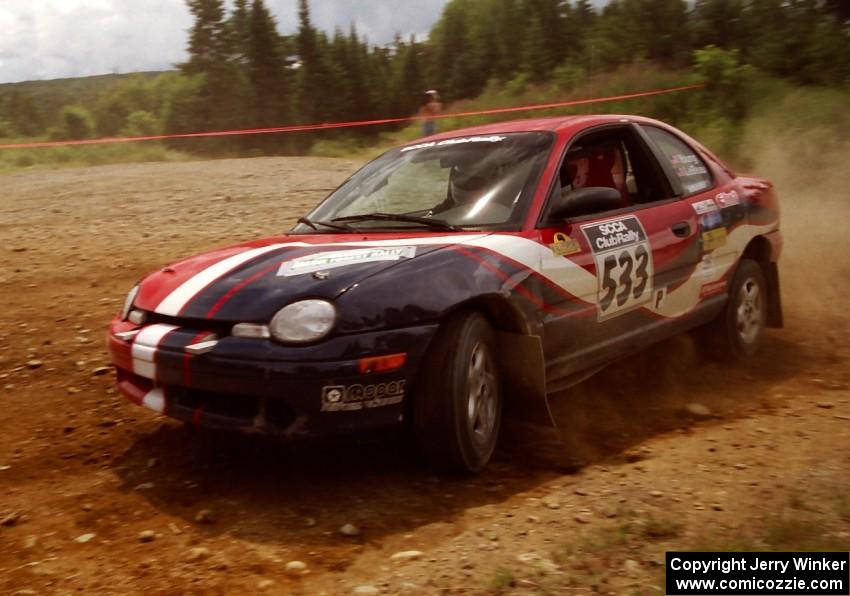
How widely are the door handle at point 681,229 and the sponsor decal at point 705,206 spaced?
179 mm

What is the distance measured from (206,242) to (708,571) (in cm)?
749

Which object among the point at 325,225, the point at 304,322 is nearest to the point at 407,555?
the point at 304,322

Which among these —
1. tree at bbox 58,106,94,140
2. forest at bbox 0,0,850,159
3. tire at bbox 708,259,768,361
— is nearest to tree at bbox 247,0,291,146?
forest at bbox 0,0,850,159

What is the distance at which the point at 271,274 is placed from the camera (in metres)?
3.69

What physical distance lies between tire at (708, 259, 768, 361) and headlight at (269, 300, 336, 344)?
3.19 meters

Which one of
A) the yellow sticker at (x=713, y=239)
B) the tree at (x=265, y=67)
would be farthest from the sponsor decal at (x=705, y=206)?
the tree at (x=265, y=67)

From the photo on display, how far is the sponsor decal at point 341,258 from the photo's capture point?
367 cm

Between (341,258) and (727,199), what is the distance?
2926mm

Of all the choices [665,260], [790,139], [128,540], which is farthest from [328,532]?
[790,139]

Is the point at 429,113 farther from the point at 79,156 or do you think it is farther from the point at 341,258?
the point at 79,156

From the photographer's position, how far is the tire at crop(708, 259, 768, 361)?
565cm

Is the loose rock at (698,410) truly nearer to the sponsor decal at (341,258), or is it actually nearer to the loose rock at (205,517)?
the sponsor decal at (341,258)

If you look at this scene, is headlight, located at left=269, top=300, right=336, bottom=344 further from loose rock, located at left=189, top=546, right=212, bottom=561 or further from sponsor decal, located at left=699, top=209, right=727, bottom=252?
sponsor decal, located at left=699, top=209, right=727, bottom=252

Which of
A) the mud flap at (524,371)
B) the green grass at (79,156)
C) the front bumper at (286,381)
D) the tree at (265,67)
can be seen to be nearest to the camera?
the front bumper at (286,381)
